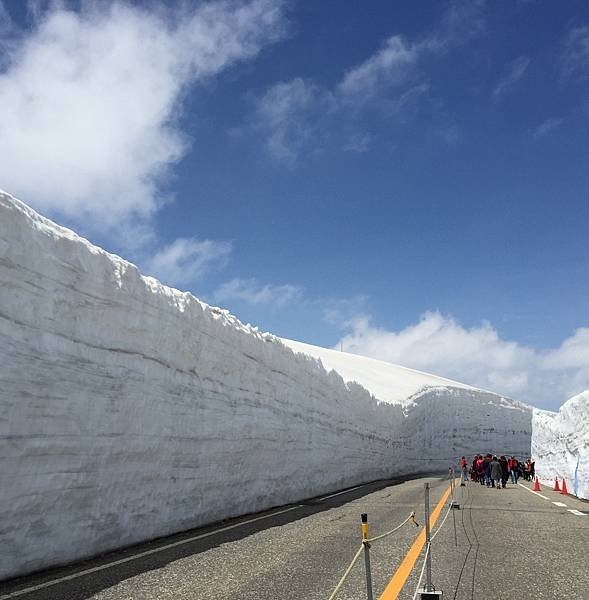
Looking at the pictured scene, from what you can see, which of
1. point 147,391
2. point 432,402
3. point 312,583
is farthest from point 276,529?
point 432,402

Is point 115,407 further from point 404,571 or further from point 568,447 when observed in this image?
point 568,447

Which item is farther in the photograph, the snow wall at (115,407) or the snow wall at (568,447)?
the snow wall at (568,447)

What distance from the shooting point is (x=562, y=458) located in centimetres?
2864

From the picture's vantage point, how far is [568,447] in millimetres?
27422

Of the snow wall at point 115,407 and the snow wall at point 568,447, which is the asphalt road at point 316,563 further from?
the snow wall at point 568,447

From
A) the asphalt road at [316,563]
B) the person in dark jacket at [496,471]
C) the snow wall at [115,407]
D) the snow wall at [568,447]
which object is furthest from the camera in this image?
the person in dark jacket at [496,471]

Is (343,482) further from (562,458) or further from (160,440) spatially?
(160,440)

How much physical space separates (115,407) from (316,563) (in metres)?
3.58

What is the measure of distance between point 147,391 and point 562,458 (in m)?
24.7

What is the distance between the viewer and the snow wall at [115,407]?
23.1ft

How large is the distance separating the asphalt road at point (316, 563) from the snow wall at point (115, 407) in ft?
1.68

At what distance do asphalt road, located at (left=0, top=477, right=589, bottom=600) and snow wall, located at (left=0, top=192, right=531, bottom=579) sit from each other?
51cm

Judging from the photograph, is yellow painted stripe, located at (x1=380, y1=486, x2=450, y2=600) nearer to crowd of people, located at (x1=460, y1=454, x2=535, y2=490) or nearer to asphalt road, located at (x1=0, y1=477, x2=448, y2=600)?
asphalt road, located at (x1=0, y1=477, x2=448, y2=600)

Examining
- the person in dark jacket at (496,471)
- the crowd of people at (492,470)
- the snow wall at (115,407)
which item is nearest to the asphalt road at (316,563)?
the snow wall at (115,407)
